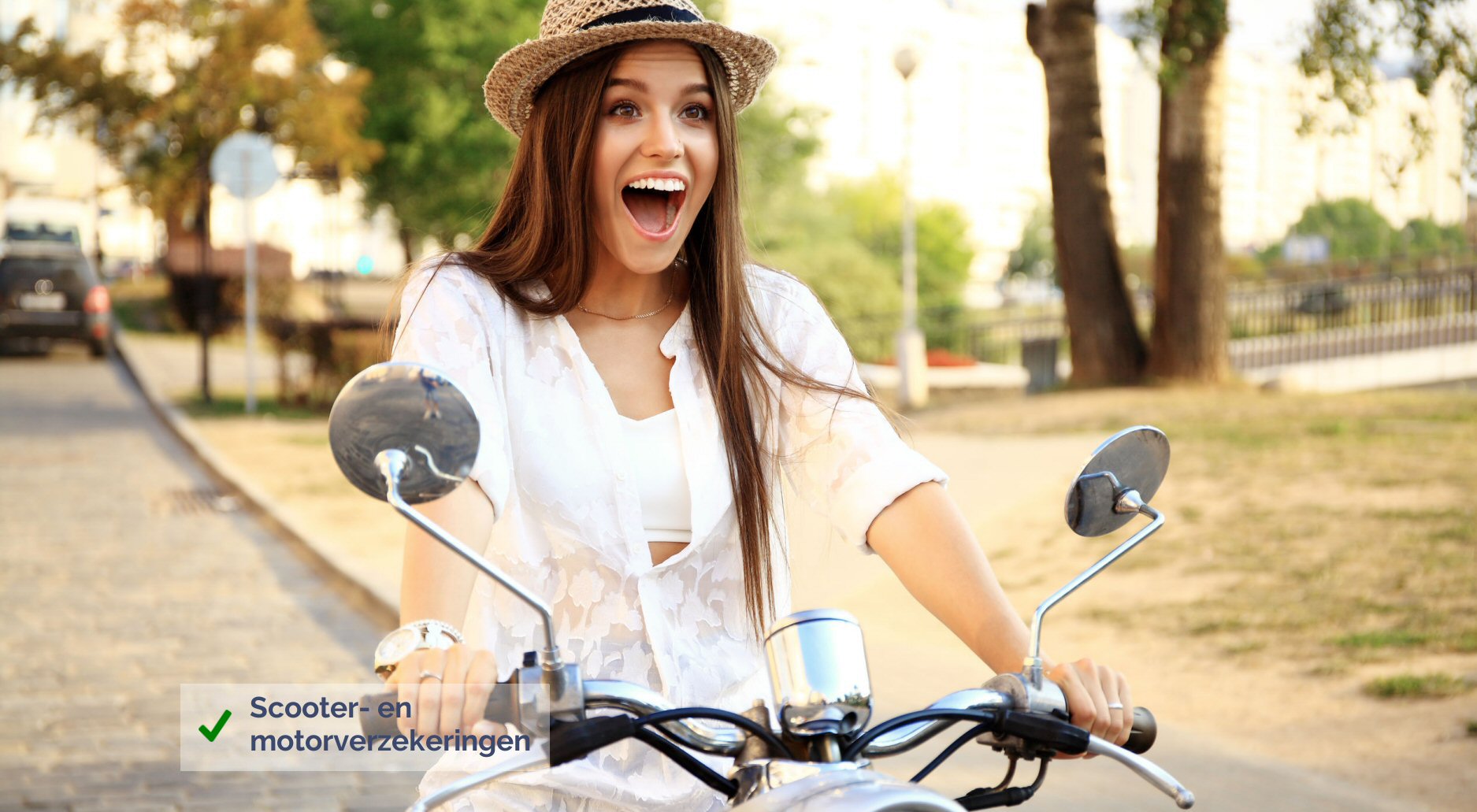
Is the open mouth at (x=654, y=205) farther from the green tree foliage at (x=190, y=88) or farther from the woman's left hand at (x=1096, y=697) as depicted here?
the green tree foliage at (x=190, y=88)

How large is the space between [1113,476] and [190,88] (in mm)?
27522

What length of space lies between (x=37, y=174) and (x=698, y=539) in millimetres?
76287

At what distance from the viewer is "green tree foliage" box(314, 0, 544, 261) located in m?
27.4

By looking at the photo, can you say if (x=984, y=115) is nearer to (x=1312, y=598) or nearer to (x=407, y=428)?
(x=1312, y=598)

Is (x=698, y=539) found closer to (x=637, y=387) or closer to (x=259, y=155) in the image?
(x=637, y=387)

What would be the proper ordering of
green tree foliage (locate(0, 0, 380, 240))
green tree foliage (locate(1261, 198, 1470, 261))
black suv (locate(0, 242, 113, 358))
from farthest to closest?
1. green tree foliage (locate(1261, 198, 1470, 261))
2. green tree foliage (locate(0, 0, 380, 240))
3. black suv (locate(0, 242, 113, 358))

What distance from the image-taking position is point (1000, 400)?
18141mm

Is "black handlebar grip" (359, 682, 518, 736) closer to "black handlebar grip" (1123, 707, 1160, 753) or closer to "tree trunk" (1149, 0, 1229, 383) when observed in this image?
"black handlebar grip" (1123, 707, 1160, 753)

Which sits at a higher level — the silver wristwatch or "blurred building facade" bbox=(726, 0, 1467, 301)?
"blurred building facade" bbox=(726, 0, 1467, 301)

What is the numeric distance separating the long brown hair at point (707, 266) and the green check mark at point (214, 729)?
0.75 m

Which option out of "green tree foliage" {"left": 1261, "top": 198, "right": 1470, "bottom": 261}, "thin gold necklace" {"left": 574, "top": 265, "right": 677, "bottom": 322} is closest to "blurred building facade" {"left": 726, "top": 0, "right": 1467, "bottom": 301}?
"green tree foliage" {"left": 1261, "top": 198, "right": 1470, "bottom": 261}

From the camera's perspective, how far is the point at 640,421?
2.14 metres

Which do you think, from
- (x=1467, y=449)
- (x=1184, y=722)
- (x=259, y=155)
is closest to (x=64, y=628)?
(x=1184, y=722)

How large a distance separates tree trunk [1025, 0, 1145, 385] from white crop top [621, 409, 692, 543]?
16.0 metres
